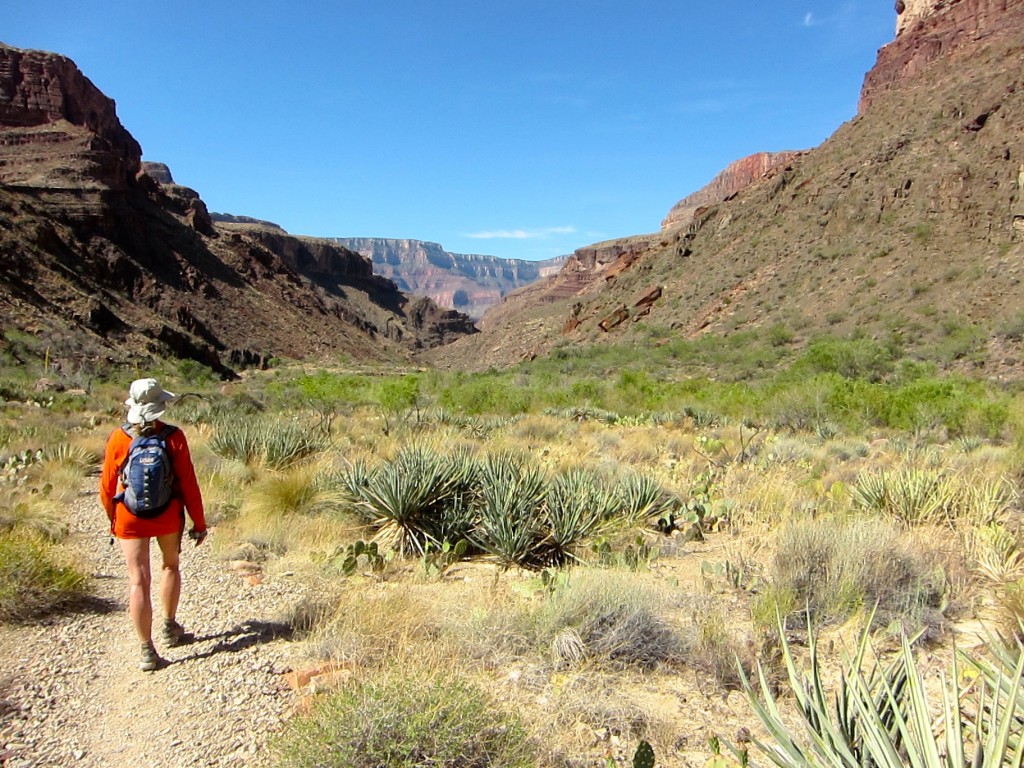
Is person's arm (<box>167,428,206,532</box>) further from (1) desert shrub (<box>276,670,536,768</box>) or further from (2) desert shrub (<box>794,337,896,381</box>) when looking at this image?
(2) desert shrub (<box>794,337,896,381</box>)

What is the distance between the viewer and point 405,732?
2.69 m

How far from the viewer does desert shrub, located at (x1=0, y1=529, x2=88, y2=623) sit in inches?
168

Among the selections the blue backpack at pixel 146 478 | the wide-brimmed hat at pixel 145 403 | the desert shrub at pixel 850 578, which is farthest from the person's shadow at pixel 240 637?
the desert shrub at pixel 850 578

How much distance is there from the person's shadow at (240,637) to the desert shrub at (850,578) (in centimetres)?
309

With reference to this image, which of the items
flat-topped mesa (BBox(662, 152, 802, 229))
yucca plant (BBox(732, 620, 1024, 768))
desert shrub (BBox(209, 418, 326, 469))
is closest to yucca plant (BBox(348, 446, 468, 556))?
desert shrub (BBox(209, 418, 326, 469))

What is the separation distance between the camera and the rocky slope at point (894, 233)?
31.9 meters

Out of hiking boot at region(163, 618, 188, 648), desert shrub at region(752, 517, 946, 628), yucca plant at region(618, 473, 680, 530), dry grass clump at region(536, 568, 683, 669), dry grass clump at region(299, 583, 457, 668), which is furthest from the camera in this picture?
yucca plant at region(618, 473, 680, 530)

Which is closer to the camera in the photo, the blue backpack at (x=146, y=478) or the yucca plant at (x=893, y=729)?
the yucca plant at (x=893, y=729)

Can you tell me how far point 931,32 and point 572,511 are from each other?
7170 centimetres

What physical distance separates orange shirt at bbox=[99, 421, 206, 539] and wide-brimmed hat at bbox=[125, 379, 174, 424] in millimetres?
126

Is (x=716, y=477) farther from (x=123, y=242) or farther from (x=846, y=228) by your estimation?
(x=123, y=242)

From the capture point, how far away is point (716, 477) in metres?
9.13

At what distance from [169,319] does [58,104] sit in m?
31.9

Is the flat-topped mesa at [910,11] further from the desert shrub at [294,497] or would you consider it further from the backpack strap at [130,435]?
the backpack strap at [130,435]
